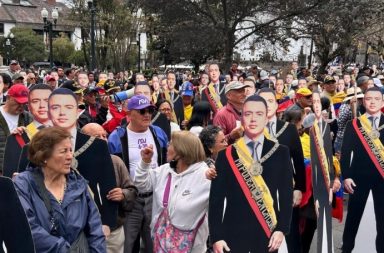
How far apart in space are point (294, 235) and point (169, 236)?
1447mm

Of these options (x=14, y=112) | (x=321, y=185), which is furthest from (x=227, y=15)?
(x=321, y=185)

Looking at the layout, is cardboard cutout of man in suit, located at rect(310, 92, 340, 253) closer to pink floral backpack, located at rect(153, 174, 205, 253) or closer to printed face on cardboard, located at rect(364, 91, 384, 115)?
printed face on cardboard, located at rect(364, 91, 384, 115)

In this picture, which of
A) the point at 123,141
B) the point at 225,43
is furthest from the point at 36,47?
the point at 123,141

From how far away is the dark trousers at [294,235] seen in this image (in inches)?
172

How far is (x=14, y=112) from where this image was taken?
479 cm

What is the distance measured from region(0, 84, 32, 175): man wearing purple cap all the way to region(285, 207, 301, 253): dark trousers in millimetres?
2666

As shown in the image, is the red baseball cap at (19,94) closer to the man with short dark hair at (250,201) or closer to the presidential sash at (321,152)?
the man with short dark hair at (250,201)

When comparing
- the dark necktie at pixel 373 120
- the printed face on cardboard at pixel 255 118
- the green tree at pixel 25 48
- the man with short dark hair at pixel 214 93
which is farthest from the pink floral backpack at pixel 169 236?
the green tree at pixel 25 48

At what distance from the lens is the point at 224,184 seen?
335 centimetres

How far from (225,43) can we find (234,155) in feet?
60.7

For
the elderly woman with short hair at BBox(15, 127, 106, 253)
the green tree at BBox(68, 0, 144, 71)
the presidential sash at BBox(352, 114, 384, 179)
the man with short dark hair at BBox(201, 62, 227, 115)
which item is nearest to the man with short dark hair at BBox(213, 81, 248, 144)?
the presidential sash at BBox(352, 114, 384, 179)

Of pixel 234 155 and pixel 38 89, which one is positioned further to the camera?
pixel 38 89

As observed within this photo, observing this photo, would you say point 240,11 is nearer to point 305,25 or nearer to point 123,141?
point 305,25

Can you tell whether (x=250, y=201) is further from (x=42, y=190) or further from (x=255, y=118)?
(x=42, y=190)
